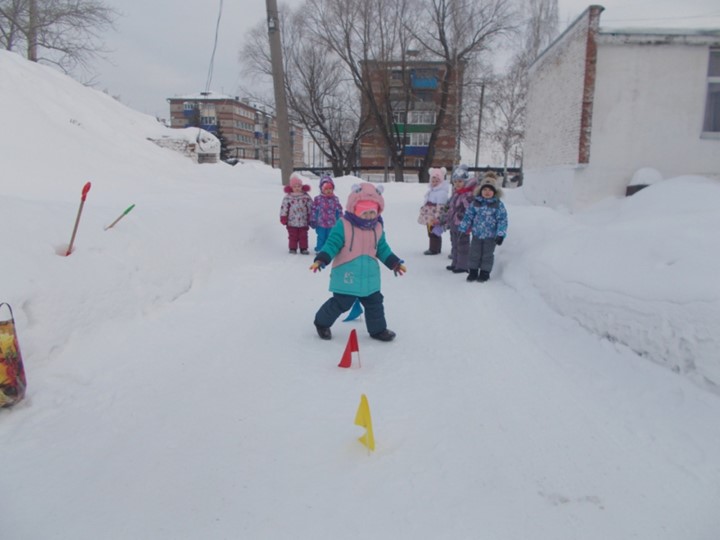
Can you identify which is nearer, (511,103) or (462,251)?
(462,251)

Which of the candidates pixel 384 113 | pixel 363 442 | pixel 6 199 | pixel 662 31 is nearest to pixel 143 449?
pixel 363 442

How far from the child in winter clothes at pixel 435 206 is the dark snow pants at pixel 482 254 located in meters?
1.60

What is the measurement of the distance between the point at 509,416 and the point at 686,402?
3.64 ft

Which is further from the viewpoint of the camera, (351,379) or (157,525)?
(351,379)

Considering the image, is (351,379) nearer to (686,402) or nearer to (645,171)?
(686,402)

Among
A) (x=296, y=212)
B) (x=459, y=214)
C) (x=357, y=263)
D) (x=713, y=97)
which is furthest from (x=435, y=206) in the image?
(x=713, y=97)

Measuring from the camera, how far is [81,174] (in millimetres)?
9977

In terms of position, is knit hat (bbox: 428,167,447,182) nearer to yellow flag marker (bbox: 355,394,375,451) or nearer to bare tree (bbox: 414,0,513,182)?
yellow flag marker (bbox: 355,394,375,451)

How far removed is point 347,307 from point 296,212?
14.1ft

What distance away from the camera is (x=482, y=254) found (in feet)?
22.1

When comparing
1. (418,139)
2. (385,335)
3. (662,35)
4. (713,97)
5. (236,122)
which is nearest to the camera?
(385,335)

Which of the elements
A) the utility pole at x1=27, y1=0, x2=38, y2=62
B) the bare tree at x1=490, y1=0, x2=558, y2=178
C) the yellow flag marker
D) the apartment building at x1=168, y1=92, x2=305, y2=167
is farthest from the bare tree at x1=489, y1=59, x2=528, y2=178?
the apartment building at x1=168, y1=92, x2=305, y2=167

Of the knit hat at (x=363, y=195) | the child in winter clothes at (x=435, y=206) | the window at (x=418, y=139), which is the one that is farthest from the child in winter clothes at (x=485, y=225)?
the window at (x=418, y=139)

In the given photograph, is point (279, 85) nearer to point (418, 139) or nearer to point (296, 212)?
point (296, 212)
